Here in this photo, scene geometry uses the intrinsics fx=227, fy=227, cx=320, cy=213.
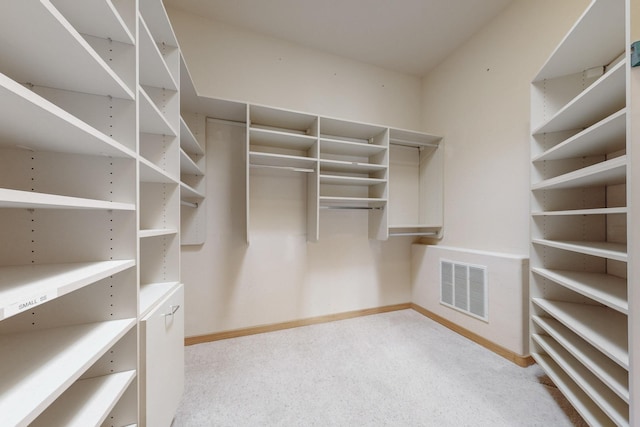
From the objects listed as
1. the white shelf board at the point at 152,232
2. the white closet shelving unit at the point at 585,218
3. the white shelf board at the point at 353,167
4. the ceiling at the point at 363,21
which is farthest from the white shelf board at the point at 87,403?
the ceiling at the point at 363,21

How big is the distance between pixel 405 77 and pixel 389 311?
313 cm

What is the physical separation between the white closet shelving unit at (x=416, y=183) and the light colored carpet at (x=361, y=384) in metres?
1.32

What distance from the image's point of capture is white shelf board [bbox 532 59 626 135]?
41.0 inches

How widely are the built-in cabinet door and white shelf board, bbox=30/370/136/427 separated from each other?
0.13m

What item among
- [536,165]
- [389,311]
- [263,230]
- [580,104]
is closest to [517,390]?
[389,311]

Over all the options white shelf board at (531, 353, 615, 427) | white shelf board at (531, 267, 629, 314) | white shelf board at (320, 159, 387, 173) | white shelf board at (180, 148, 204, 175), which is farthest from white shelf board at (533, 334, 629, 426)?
white shelf board at (180, 148, 204, 175)

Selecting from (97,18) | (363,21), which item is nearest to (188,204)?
(97,18)

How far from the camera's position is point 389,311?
2945 mm

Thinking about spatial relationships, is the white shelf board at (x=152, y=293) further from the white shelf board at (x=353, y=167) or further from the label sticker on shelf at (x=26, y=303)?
the white shelf board at (x=353, y=167)

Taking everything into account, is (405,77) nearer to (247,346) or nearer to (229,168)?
(229,168)

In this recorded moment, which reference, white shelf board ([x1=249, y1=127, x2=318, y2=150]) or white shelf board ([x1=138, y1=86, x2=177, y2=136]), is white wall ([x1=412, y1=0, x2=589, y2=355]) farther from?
white shelf board ([x1=138, y1=86, x2=177, y2=136])

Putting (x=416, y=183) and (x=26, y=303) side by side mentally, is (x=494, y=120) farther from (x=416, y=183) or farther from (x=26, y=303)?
(x=26, y=303)

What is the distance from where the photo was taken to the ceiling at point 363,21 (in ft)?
6.81

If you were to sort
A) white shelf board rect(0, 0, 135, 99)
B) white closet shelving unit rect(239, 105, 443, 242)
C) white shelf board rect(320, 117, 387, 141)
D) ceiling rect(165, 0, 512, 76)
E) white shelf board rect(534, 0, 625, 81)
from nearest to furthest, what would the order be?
white shelf board rect(0, 0, 135, 99) → white shelf board rect(534, 0, 625, 81) → ceiling rect(165, 0, 512, 76) → white closet shelving unit rect(239, 105, 443, 242) → white shelf board rect(320, 117, 387, 141)
